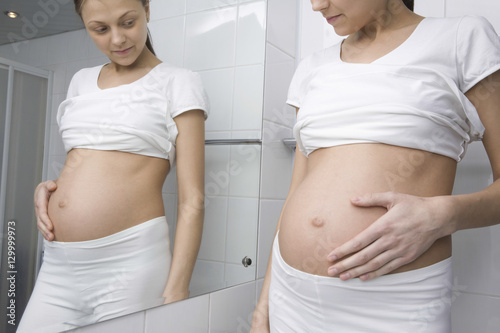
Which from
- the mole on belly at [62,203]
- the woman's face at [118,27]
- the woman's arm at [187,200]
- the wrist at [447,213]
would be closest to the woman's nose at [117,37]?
the woman's face at [118,27]

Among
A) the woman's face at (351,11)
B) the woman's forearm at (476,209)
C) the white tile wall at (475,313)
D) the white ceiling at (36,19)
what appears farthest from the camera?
the white tile wall at (475,313)

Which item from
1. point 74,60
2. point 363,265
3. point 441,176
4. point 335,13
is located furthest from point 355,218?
point 74,60

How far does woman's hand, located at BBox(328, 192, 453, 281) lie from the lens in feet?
2.24

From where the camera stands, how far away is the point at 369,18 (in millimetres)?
883

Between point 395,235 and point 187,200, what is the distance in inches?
19.0

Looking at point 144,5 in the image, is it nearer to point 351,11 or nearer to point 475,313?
point 351,11

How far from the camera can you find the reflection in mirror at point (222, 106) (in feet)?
3.02

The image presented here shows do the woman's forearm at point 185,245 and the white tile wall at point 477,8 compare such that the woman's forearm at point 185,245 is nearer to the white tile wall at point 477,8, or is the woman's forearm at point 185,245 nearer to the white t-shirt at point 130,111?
the white t-shirt at point 130,111

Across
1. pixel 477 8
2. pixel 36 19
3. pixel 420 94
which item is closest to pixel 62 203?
pixel 36 19

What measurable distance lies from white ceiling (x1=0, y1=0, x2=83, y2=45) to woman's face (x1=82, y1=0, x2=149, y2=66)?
3 centimetres

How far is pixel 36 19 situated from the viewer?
0.64 m

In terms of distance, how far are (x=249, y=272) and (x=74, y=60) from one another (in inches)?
32.4

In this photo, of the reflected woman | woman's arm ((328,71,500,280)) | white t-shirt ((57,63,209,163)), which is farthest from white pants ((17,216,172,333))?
woman's arm ((328,71,500,280))

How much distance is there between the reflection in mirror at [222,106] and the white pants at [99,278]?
2cm
